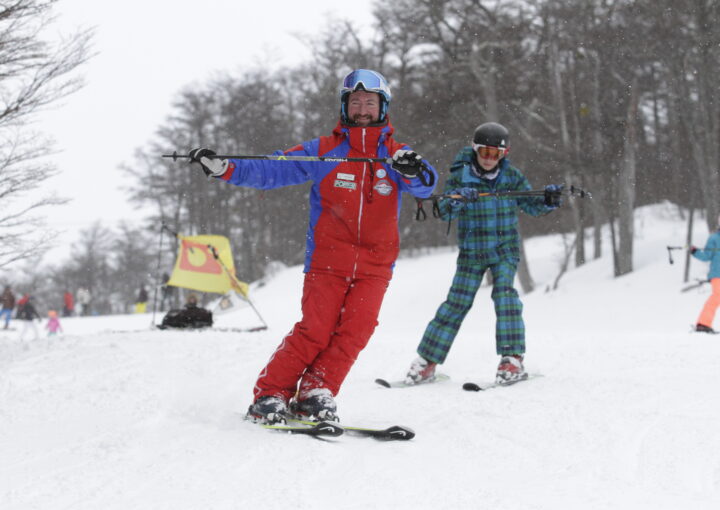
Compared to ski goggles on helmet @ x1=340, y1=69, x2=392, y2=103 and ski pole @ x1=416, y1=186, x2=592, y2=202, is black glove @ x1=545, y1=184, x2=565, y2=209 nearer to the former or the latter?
ski pole @ x1=416, y1=186, x2=592, y2=202

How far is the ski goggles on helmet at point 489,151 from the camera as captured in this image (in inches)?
193

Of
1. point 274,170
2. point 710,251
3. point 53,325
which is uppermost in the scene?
point 274,170

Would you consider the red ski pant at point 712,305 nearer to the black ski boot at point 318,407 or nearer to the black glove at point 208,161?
the black ski boot at point 318,407

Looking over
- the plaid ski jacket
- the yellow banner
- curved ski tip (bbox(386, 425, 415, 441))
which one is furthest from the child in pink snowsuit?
curved ski tip (bbox(386, 425, 415, 441))

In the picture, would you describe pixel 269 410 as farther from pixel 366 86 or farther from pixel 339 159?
pixel 366 86

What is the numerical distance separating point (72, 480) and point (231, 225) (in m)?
31.0

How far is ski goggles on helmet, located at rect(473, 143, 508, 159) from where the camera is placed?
4.89 metres

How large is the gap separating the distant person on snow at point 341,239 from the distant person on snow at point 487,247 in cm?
123

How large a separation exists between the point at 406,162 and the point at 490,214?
1718mm

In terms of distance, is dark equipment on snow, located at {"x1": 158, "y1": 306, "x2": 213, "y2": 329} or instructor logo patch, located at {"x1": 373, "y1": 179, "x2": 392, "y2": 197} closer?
instructor logo patch, located at {"x1": 373, "y1": 179, "x2": 392, "y2": 197}

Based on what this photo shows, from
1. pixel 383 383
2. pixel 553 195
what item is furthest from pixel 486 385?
pixel 553 195

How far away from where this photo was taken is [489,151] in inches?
193

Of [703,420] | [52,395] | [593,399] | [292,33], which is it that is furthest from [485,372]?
[292,33]

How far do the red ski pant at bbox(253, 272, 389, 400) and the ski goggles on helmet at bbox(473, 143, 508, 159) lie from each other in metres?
1.64
